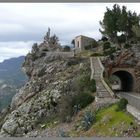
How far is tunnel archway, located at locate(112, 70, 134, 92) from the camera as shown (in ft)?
258

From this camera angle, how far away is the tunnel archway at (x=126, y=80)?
7862 centimetres

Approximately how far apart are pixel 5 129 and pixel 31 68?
31.1 m

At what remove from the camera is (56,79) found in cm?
6712

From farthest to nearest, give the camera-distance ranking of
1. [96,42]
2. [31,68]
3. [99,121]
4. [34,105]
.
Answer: [96,42] → [31,68] → [34,105] → [99,121]

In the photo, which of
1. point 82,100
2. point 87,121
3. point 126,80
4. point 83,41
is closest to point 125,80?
point 126,80

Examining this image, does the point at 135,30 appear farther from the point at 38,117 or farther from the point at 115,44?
the point at 38,117

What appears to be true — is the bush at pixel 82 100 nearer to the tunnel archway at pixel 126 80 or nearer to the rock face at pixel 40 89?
the rock face at pixel 40 89

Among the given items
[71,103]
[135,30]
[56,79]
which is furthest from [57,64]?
[71,103]

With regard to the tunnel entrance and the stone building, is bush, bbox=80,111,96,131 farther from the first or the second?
the stone building

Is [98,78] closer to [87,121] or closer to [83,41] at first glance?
[87,121]

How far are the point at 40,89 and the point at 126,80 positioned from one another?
22620 mm

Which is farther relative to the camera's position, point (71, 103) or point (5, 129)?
point (5, 129)

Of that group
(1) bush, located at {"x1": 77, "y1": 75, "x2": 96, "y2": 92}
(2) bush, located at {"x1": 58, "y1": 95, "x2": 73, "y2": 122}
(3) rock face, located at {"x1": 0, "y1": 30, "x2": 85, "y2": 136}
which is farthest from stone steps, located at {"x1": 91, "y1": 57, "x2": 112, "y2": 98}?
(2) bush, located at {"x1": 58, "y1": 95, "x2": 73, "y2": 122}

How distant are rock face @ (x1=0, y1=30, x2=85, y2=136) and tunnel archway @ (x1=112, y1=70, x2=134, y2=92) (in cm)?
909
